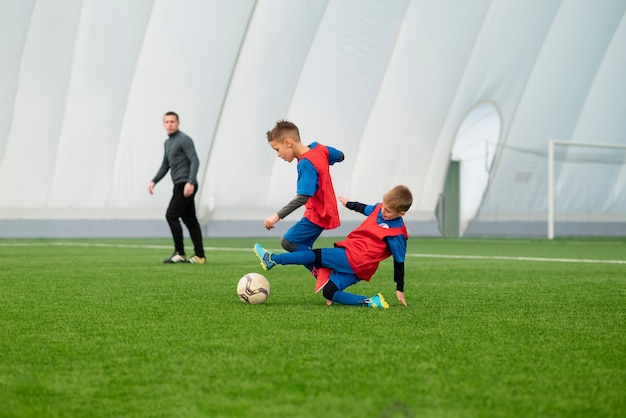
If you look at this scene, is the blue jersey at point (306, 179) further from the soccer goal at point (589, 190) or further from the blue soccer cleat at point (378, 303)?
the soccer goal at point (589, 190)

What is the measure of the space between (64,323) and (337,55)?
20.6m

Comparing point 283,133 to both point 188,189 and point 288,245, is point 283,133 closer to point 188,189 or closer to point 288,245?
point 288,245

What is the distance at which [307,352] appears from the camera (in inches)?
170

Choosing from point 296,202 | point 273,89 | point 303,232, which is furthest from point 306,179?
point 273,89

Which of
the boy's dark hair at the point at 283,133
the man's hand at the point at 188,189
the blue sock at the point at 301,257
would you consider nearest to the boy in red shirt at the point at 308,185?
the boy's dark hair at the point at 283,133

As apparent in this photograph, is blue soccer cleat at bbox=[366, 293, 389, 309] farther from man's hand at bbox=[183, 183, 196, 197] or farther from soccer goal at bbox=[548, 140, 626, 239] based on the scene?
soccer goal at bbox=[548, 140, 626, 239]

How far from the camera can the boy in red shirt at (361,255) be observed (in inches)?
251

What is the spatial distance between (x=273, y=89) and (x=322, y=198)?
1869 cm

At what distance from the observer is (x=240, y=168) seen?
86.1 ft

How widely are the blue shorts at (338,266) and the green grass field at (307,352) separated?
24 cm

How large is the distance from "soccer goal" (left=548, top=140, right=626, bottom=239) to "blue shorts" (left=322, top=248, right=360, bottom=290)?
68.5 ft

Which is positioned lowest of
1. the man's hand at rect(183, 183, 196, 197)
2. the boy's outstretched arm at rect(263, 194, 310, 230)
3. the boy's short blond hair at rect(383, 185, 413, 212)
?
the man's hand at rect(183, 183, 196, 197)

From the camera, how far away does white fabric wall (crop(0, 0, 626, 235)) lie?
2394 centimetres

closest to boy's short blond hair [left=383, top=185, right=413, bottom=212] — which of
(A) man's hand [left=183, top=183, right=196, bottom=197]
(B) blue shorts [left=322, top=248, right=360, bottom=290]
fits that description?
(B) blue shorts [left=322, top=248, right=360, bottom=290]
